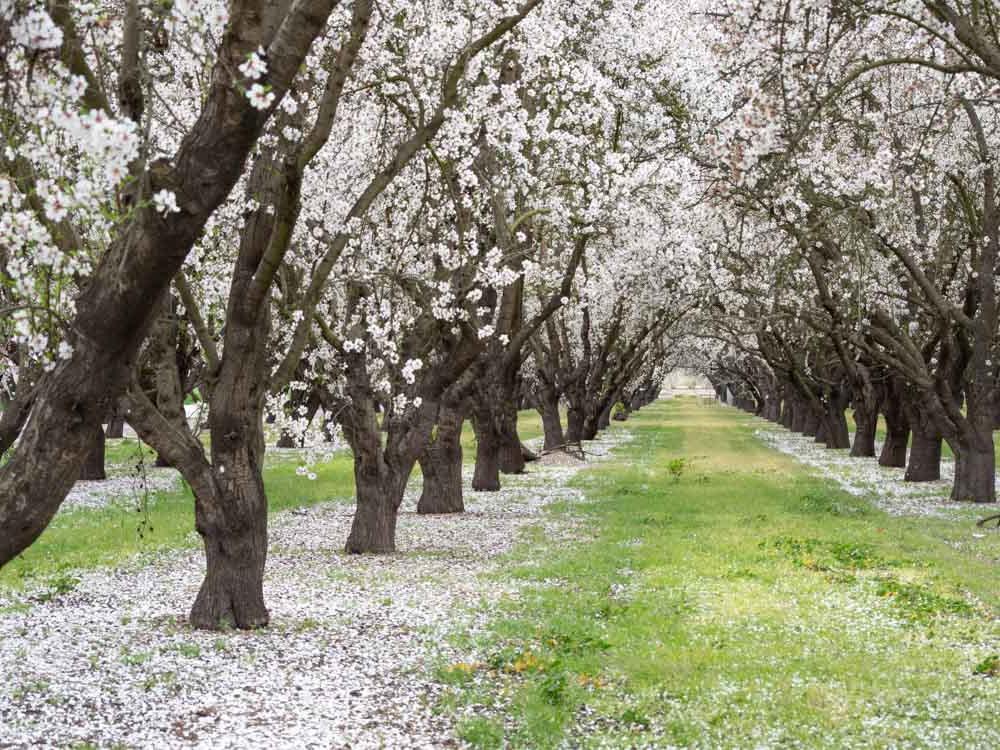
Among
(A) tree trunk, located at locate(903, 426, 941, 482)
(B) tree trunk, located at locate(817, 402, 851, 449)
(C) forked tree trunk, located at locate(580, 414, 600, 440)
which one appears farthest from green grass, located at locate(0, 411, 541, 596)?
(B) tree trunk, located at locate(817, 402, 851, 449)

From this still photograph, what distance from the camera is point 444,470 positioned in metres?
25.5

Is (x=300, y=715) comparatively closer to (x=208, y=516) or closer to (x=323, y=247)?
(x=208, y=516)

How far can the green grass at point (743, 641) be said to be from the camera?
9.11 meters

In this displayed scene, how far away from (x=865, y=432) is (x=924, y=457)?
11.9 m

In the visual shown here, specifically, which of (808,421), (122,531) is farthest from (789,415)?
(122,531)

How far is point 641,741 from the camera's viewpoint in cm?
881

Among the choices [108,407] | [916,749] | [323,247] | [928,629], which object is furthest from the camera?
[323,247]

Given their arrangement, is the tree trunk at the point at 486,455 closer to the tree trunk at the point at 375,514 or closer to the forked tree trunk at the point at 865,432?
the tree trunk at the point at 375,514

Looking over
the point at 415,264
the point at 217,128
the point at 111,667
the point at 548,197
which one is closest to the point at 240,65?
the point at 217,128

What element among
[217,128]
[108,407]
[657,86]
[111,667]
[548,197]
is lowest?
[111,667]

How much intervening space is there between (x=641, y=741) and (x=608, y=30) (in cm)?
1931

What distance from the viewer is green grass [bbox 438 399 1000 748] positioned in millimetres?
9109

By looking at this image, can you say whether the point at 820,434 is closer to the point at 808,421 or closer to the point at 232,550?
the point at 808,421

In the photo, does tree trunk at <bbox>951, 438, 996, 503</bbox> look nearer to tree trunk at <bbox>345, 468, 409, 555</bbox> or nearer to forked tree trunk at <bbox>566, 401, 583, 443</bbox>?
tree trunk at <bbox>345, 468, 409, 555</bbox>
